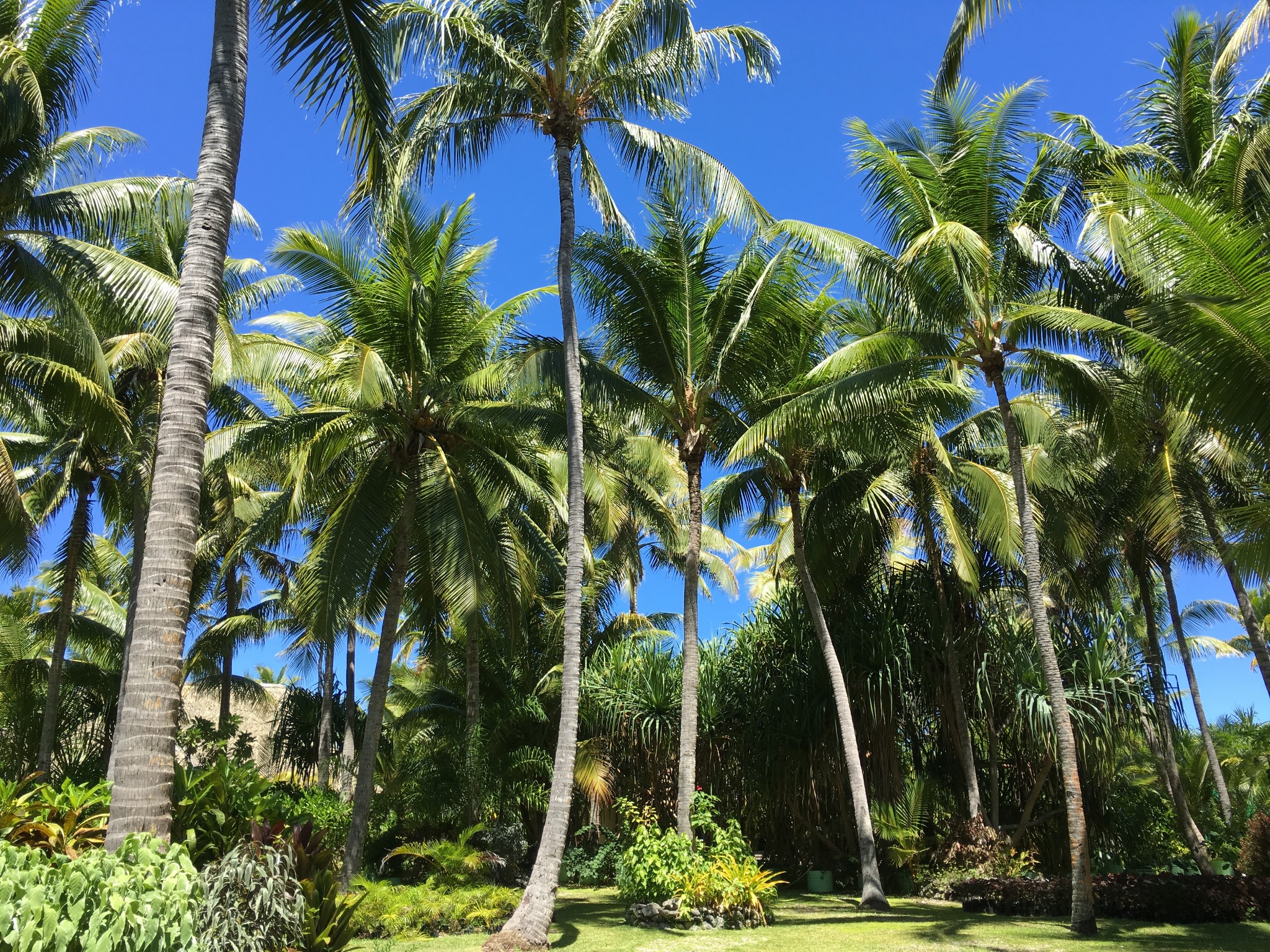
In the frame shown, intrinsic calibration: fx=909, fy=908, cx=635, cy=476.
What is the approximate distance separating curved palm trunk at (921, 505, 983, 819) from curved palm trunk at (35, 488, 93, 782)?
623 inches

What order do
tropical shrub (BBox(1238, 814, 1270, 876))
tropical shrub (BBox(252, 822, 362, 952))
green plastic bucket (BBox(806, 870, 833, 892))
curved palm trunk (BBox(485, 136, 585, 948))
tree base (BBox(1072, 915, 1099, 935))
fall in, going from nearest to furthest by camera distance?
tropical shrub (BBox(252, 822, 362, 952)) < curved palm trunk (BBox(485, 136, 585, 948)) < tree base (BBox(1072, 915, 1099, 935)) < tropical shrub (BBox(1238, 814, 1270, 876)) < green plastic bucket (BBox(806, 870, 833, 892))

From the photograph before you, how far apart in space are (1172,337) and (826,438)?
19.7 ft

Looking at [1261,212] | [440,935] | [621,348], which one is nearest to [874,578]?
[621,348]

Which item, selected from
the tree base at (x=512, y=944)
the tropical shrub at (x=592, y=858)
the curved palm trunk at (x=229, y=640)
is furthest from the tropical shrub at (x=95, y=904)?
the curved palm trunk at (x=229, y=640)

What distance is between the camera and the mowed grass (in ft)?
32.0

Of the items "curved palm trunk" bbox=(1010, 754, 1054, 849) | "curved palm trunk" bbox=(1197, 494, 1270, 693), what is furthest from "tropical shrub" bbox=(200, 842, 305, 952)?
"curved palm trunk" bbox=(1010, 754, 1054, 849)

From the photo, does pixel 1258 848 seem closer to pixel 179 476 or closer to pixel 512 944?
pixel 512 944

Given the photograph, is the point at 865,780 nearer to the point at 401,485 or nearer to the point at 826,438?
the point at 826,438

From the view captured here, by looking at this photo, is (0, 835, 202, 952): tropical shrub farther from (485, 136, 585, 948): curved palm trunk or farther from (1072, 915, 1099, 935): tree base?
(1072, 915, 1099, 935): tree base

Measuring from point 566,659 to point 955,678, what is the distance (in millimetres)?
8160

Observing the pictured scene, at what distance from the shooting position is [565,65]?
12.4 meters

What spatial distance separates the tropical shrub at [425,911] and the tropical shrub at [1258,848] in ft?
39.5

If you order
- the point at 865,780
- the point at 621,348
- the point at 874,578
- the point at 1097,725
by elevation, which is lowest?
the point at 865,780

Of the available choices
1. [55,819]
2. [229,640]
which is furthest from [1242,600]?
[229,640]
